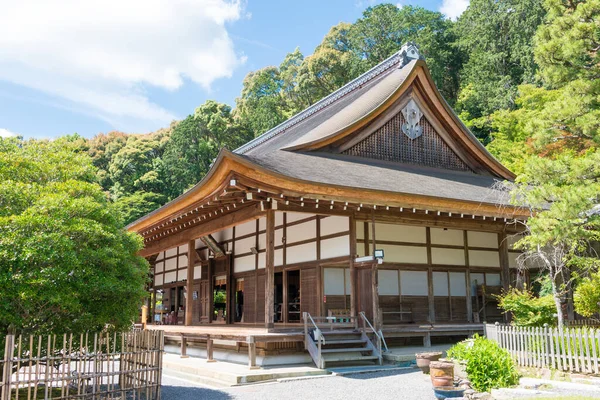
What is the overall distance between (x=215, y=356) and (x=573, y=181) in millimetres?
9641

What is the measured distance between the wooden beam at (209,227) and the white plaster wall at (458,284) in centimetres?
632

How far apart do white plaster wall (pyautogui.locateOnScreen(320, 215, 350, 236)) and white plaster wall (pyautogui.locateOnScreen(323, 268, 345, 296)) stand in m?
1.03

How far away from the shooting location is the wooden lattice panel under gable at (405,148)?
17078mm

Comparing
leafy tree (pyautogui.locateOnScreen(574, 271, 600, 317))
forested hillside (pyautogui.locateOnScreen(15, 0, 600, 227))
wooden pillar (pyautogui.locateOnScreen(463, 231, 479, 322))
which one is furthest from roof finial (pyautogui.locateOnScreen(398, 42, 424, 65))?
forested hillside (pyautogui.locateOnScreen(15, 0, 600, 227))

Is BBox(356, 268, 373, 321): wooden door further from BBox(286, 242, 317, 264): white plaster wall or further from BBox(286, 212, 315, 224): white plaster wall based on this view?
BBox(286, 212, 315, 224): white plaster wall

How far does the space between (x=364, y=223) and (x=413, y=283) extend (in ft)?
7.72

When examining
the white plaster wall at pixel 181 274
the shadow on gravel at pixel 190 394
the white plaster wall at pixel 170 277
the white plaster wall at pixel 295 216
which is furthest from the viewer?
the white plaster wall at pixel 170 277

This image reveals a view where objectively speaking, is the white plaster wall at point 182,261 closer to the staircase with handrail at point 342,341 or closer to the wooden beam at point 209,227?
the wooden beam at point 209,227

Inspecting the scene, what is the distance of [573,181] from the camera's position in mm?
11273

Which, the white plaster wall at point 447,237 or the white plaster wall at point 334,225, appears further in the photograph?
the white plaster wall at point 447,237

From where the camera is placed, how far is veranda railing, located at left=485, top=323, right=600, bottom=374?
9.40 meters

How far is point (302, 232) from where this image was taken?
1504cm

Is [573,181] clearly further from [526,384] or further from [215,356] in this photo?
[215,356]

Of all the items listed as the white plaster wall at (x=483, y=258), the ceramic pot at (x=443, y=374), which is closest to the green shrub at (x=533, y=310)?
the white plaster wall at (x=483, y=258)
